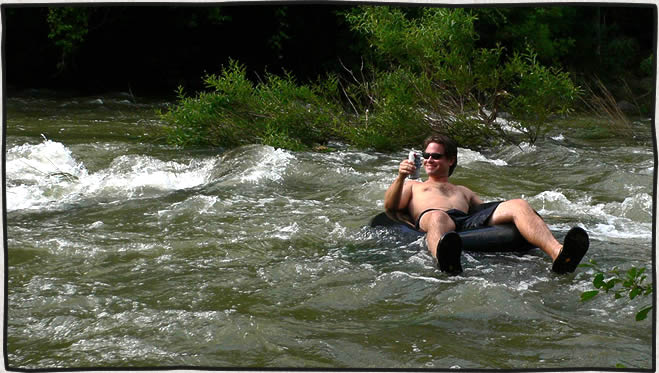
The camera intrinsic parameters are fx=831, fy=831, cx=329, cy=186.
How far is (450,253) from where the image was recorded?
4.63 meters

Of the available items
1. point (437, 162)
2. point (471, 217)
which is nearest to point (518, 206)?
point (471, 217)

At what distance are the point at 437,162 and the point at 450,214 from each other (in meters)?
0.44

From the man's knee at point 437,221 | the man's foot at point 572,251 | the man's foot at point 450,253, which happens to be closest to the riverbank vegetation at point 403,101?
the man's knee at point 437,221

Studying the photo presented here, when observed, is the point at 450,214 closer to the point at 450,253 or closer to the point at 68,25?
the point at 450,253

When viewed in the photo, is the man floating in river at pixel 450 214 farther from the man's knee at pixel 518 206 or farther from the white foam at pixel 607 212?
the white foam at pixel 607 212

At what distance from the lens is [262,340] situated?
12.1 feet

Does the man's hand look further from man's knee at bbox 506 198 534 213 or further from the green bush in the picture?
the green bush

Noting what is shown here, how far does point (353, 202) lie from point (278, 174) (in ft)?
3.85

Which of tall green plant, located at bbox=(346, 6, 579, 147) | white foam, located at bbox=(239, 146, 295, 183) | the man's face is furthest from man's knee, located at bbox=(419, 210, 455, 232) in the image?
tall green plant, located at bbox=(346, 6, 579, 147)

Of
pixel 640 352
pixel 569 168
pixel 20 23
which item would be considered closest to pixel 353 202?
pixel 569 168

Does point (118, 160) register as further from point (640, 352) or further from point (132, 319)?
point (640, 352)

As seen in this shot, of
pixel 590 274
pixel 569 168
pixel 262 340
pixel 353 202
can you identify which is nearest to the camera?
pixel 262 340

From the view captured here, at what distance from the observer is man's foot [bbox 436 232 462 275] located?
459cm

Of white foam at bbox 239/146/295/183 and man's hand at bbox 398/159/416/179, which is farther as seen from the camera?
white foam at bbox 239/146/295/183
